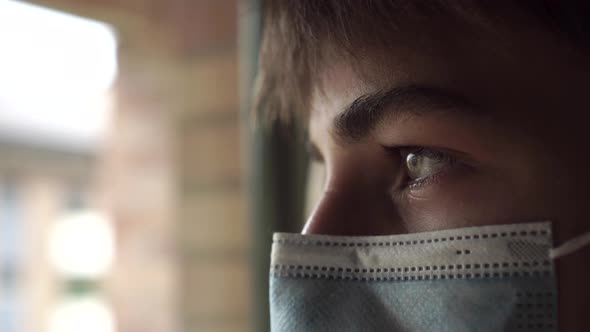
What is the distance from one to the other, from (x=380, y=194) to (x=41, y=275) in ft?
16.7

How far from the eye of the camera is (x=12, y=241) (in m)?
5.13

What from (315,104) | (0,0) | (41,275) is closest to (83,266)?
(41,275)

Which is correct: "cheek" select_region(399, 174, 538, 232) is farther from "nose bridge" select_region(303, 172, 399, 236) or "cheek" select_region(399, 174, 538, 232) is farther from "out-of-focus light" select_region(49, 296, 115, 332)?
"out-of-focus light" select_region(49, 296, 115, 332)

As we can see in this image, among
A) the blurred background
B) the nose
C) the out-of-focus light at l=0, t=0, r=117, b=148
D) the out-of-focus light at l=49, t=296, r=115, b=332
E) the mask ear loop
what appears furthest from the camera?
the out-of-focus light at l=49, t=296, r=115, b=332

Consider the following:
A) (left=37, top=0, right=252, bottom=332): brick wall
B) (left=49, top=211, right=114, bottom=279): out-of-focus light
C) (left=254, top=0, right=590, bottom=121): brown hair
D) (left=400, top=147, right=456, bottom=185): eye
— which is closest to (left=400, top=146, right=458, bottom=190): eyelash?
(left=400, top=147, right=456, bottom=185): eye

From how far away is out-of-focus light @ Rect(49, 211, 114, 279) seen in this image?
5375mm

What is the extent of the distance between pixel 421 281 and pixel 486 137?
15 centimetres

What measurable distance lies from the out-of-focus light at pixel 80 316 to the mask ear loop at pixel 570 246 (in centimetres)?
517

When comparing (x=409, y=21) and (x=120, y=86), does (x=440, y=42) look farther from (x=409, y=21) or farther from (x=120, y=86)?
(x=120, y=86)

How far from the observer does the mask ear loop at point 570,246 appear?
556 mm

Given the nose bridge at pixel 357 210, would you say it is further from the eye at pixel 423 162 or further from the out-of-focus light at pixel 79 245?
the out-of-focus light at pixel 79 245

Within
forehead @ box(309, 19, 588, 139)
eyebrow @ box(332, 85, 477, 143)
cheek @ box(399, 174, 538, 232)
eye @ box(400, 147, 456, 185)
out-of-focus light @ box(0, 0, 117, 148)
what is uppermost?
out-of-focus light @ box(0, 0, 117, 148)

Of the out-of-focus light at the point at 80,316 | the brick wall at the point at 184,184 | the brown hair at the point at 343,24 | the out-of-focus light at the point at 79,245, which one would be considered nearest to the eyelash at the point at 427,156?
the brown hair at the point at 343,24

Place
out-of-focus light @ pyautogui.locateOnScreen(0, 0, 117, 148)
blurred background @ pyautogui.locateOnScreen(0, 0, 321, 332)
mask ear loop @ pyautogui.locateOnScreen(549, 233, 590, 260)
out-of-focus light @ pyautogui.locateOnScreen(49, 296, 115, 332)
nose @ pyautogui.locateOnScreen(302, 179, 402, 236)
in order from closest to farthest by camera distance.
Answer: mask ear loop @ pyautogui.locateOnScreen(549, 233, 590, 260), nose @ pyautogui.locateOnScreen(302, 179, 402, 236), blurred background @ pyautogui.locateOnScreen(0, 0, 321, 332), out-of-focus light @ pyautogui.locateOnScreen(0, 0, 117, 148), out-of-focus light @ pyautogui.locateOnScreen(49, 296, 115, 332)
